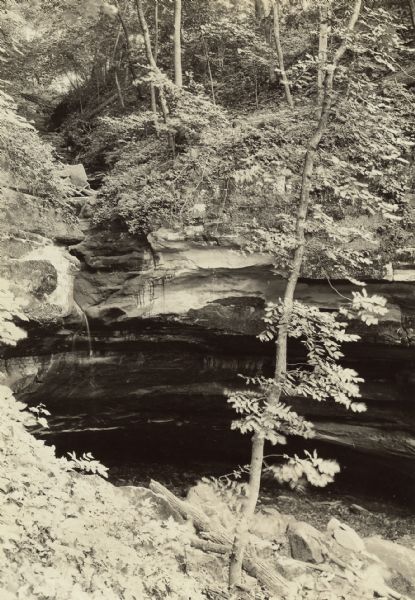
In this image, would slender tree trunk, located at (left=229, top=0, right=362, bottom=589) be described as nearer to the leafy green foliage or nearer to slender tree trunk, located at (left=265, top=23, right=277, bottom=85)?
the leafy green foliage

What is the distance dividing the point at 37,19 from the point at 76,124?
349 centimetres

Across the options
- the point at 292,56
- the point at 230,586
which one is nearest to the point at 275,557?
the point at 230,586

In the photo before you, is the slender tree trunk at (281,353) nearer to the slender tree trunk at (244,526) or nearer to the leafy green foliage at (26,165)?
the slender tree trunk at (244,526)

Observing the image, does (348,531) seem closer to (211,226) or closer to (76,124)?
(211,226)

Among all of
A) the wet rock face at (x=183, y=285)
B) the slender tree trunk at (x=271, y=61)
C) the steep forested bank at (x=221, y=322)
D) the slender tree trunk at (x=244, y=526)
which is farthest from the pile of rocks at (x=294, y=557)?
the slender tree trunk at (x=271, y=61)

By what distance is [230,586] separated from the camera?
14.8 ft

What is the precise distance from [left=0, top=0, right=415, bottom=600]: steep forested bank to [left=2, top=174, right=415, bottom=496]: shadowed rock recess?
0.04 metres

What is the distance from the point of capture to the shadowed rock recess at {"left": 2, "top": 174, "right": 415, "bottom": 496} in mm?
7156

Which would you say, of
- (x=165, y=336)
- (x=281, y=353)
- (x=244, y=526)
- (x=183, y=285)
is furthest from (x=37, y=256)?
(x=244, y=526)

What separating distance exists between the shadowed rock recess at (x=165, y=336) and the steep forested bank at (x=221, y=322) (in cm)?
4

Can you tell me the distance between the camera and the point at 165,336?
8.15 meters

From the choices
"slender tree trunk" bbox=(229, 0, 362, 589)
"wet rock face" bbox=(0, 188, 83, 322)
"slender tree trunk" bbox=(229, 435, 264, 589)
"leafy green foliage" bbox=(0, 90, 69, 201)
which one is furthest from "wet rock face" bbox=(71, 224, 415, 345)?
"slender tree trunk" bbox=(229, 435, 264, 589)

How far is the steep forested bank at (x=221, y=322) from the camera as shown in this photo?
4469mm

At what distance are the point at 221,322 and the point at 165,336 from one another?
108cm
